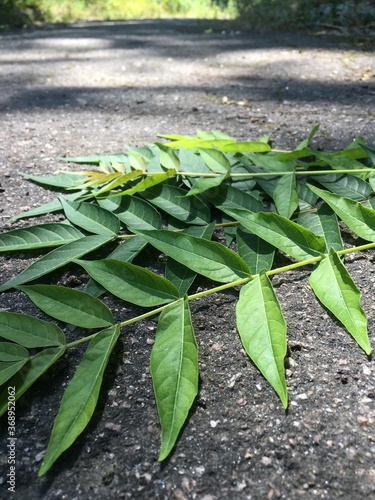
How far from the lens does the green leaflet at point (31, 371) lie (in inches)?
26.8

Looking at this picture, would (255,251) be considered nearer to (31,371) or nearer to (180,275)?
(180,275)

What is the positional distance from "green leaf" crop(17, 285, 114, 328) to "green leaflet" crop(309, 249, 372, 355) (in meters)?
0.38

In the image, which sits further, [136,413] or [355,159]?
[355,159]

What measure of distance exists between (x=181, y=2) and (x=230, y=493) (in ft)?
29.6

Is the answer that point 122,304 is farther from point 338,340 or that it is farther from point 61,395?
point 338,340

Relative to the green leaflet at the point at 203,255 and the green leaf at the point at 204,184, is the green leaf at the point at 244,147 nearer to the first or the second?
the green leaf at the point at 204,184

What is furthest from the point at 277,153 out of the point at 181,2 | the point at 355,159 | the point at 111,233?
the point at 181,2

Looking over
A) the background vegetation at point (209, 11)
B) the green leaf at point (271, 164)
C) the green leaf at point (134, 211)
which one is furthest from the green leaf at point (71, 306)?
the background vegetation at point (209, 11)

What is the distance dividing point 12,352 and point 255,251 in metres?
0.49

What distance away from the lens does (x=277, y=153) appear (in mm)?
1351

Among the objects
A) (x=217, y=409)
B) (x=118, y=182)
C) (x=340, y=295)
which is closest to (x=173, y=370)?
(x=217, y=409)

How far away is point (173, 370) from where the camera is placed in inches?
27.6

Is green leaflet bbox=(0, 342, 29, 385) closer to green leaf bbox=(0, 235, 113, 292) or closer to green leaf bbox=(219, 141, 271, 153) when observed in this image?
green leaf bbox=(0, 235, 113, 292)

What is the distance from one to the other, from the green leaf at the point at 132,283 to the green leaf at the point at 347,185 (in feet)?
1.73
